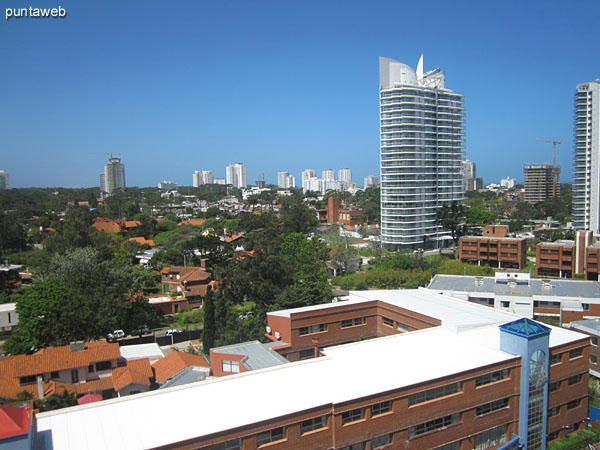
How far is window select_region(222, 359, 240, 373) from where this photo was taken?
1545 cm

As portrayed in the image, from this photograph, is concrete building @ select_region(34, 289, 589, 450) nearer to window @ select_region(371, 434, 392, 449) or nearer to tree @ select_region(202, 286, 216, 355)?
window @ select_region(371, 434, 392, 449)

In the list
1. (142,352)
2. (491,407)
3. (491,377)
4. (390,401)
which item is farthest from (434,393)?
(142,352)

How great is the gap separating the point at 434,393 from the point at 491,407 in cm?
240

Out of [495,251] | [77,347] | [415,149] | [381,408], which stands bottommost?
[495,251]

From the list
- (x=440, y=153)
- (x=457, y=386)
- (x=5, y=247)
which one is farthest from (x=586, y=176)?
(x=5, y=247)

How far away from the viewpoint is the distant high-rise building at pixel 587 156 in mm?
52000

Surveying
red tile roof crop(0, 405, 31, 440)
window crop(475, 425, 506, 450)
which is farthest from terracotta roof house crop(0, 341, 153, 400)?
window crop(475, 425, 506, 450)

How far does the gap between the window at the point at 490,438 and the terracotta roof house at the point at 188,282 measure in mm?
22621

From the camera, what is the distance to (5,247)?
48406 mm

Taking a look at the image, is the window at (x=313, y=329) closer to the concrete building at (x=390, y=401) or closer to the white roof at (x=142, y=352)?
the concrete building at (x=390, y=401)

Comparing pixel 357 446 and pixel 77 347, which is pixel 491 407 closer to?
pixel 357 446

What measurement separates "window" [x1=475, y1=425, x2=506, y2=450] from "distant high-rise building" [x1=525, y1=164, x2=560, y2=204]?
109083mm

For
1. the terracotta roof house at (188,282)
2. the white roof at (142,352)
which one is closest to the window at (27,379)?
the white roof at (142,352)

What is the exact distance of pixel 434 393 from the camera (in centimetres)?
1270
